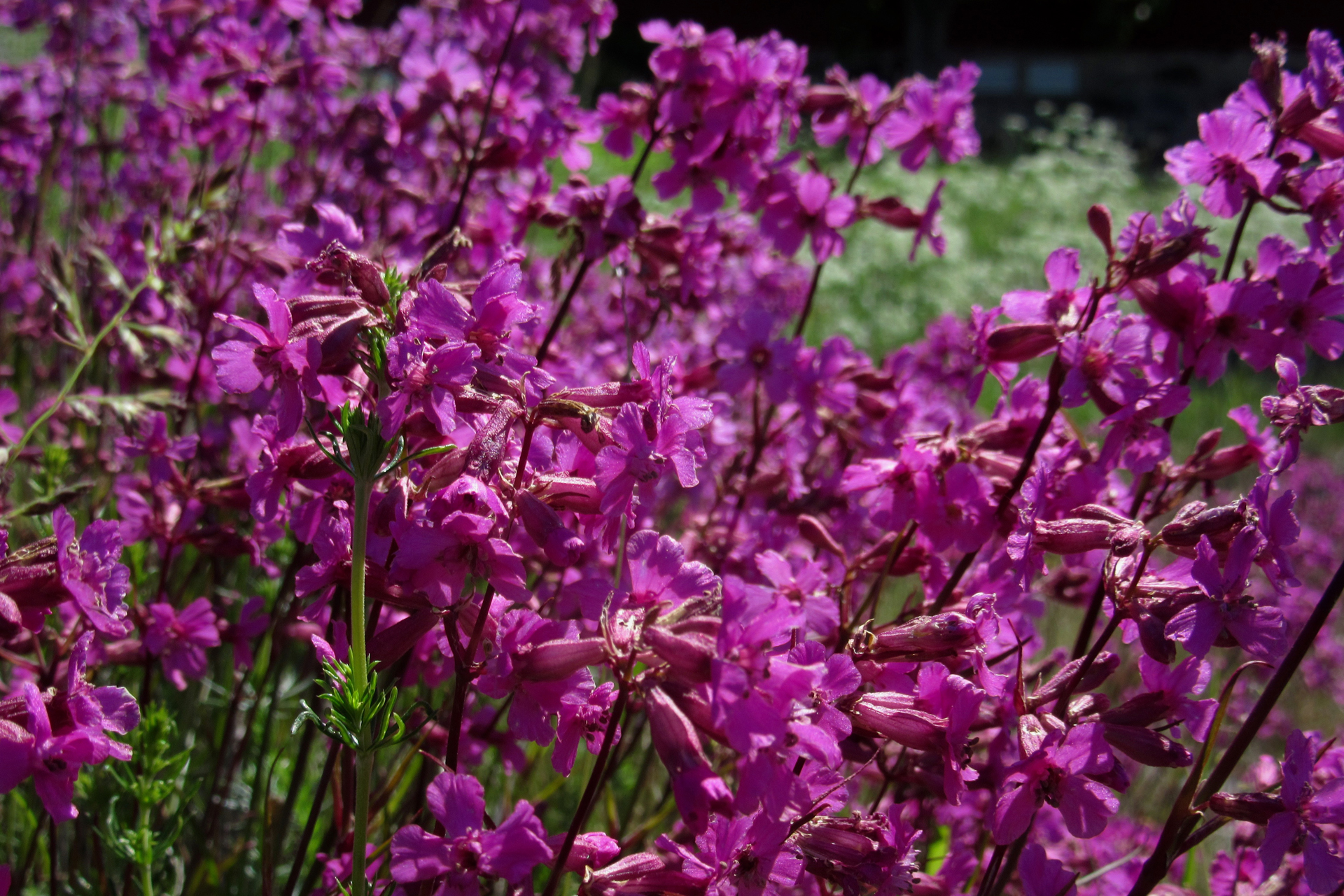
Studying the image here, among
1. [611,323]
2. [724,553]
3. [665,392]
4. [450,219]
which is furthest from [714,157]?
[611,323]

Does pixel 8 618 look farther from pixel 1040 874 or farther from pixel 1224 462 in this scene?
pixel 1224 462

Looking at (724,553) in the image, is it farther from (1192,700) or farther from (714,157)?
(1192,700)

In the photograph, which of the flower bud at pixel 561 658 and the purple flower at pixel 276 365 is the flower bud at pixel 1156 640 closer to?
the flower bud at pixel 561 658

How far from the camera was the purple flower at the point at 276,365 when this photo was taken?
3.32 ft

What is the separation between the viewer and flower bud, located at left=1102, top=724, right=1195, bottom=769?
3.49 ft

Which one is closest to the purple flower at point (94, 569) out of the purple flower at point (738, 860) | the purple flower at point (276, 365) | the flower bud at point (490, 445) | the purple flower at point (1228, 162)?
the purple flower at point (276, 365)

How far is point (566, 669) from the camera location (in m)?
0.95

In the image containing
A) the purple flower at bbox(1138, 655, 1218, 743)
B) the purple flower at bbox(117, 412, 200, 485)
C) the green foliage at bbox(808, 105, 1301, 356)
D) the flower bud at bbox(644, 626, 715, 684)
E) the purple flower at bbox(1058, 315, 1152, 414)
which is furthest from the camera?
the green foliage at bbox(808, 105, 1301, 356)

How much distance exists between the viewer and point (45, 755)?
0.96m

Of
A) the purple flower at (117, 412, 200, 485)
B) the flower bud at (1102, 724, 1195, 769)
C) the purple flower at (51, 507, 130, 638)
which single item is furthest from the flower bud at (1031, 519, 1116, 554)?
the purple flower at (117, 412, 200, 485)

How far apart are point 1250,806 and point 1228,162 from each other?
0.99m

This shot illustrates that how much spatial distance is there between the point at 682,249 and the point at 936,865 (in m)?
1.72

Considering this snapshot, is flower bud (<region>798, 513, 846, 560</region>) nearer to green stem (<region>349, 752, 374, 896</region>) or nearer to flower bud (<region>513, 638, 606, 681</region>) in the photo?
flower bud (<region>513, 638, 606, 681</region>)

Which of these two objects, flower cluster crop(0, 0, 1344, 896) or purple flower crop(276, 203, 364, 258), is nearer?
flower cluster crop(0, 0, 1344, 896)
